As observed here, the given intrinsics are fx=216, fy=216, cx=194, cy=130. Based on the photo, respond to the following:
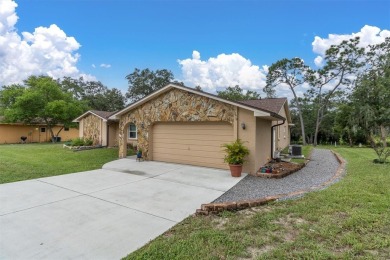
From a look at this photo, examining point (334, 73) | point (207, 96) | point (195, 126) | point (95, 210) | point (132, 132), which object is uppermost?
point (334, 73)

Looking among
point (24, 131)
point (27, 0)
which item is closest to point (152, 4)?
point (27, 0)

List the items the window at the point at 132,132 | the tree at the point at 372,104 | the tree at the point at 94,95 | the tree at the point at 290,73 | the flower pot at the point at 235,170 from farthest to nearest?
the tree at the point at 94,95, the tree at the point at 290,73, the window at the point at 132,132, the tree at the point at 372,104, the flower pot at the point at 235,170

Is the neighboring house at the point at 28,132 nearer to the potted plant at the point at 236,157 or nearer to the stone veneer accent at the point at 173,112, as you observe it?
the stone veneer accent at the point at 173,112

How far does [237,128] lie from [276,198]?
3849 millimetres

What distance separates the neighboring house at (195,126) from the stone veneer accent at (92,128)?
711cm

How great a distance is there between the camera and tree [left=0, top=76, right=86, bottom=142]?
72.4 ft

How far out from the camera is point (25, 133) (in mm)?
25062

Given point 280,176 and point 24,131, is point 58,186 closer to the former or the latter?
point 280,176

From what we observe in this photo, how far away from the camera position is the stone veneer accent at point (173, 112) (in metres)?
8.89

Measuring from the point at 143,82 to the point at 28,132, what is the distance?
20.5 meters

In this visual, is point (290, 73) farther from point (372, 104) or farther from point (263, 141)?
point (263, 141)

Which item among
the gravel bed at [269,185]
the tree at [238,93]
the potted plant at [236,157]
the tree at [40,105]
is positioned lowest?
the gravel bed at [269,185]

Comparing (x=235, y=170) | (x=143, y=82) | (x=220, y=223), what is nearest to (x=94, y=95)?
(x=143, y=82)

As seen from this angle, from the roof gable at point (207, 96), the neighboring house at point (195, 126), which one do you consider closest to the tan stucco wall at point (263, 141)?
the neighboring house at point (195, 126)
